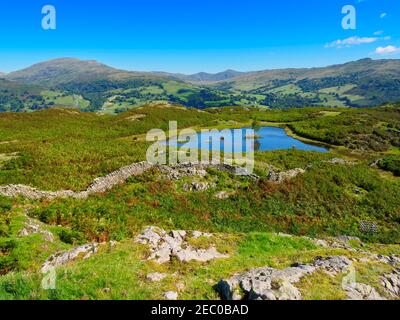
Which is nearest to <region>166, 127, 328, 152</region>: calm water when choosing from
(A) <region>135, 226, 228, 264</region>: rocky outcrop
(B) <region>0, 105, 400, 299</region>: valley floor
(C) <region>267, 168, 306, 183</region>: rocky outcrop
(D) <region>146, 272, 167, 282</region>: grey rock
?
(B) <region>0, 105, 400, 299</region>: valley floor

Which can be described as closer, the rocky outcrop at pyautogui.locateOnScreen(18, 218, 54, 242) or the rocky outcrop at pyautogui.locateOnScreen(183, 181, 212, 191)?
the rocky outcrop at pyautogui.locateOnScreen(18, 218, 54, 242)

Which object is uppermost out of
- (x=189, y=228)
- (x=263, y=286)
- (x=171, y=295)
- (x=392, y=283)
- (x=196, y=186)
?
(x=263, y=286)

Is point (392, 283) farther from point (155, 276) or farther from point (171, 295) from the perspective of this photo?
point (155, 276)

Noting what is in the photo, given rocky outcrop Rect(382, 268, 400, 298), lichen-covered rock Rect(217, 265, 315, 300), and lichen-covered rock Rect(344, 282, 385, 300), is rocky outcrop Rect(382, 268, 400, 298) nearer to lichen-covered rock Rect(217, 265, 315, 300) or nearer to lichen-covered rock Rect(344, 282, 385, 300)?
lichen-covered rock Rect(344, 282, 385, 300)

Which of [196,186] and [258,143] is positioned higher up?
[196,186]

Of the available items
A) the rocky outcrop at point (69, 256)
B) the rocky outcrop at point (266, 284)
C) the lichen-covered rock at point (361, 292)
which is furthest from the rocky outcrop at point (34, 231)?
the lichen-covered rock at point (361, 292)

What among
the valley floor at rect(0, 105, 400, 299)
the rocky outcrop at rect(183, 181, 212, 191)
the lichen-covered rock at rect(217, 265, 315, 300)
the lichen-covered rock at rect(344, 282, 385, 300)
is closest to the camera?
the lichen-covered rock at rect(217, 265, 315, 300)

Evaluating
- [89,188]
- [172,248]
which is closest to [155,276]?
[172,248]

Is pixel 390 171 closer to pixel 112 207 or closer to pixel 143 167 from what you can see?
pixel 143 167
